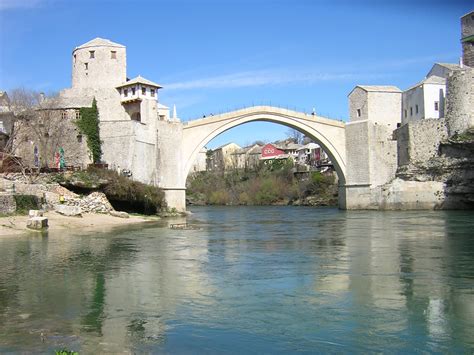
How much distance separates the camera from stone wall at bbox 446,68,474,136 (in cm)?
3906

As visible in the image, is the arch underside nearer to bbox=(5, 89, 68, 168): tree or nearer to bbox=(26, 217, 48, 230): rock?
bbox=(5, 89, 68, 168): tree

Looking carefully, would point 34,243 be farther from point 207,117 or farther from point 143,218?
Result: point 207,117

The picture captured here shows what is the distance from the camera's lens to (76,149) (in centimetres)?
3600

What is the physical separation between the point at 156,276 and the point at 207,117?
32.2 meters

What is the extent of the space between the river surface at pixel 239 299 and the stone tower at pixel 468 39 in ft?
128

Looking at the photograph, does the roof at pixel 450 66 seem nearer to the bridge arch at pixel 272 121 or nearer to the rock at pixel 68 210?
the bridge arch at pixel 272 121

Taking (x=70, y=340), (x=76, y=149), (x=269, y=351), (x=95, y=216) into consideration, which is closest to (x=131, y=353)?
(x=70, y=340)

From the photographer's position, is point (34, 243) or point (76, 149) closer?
point (34, 243)

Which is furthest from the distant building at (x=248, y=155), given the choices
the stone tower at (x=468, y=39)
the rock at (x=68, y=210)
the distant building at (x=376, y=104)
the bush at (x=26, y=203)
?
the bush at (x=26, y=203)

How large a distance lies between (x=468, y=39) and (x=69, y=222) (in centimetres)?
4156

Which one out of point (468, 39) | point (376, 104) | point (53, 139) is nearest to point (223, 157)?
point (376, 104)

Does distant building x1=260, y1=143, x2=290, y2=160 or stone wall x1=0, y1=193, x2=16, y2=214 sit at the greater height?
distant building x1=260, y1=143, x2=290, y2=160

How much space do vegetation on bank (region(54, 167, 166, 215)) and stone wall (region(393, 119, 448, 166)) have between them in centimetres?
1990

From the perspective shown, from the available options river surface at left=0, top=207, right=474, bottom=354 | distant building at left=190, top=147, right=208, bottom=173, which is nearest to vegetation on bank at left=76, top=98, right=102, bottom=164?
river surface at left=0, top=207, right=474, bottom=354
